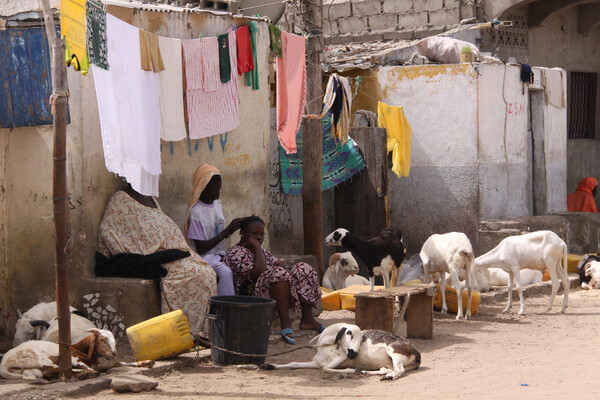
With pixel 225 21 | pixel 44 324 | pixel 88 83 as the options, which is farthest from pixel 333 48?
pixel 44 324

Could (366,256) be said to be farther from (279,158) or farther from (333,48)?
(333,48)

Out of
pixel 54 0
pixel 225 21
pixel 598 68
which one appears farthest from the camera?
pixel 598 68

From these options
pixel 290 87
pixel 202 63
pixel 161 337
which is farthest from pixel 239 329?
pixel 290 87

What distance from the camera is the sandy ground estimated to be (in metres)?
6.36

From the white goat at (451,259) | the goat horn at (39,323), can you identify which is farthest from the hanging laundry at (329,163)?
the goat horn at (39,323)

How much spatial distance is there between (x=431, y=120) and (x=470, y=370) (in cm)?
Answer: 686

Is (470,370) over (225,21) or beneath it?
beneath

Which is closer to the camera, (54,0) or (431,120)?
(54,0)

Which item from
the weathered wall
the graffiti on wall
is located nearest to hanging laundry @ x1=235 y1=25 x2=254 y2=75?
the graffiti on wall

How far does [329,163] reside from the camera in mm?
12789

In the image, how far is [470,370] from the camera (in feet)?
23.9

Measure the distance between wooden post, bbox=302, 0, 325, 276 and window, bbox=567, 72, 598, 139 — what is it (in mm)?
9234

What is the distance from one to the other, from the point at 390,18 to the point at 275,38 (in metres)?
6.80

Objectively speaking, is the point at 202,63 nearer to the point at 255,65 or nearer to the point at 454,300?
the point at 255,65
